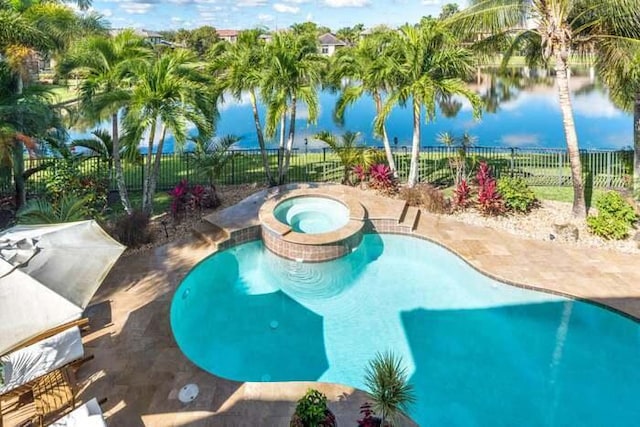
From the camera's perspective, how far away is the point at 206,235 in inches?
454

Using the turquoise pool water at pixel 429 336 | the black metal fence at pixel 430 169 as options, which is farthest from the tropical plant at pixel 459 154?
the turquoise pool water at pixel 429 336

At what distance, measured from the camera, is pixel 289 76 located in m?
12.9

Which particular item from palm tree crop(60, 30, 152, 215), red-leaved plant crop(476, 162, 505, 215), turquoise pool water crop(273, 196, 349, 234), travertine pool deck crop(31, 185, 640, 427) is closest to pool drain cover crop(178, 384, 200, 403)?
travertine pool deck crop(31, 185, 640, 427)

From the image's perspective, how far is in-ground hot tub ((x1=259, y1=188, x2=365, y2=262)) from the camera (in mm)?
10930

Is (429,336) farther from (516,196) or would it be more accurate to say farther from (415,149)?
(415,149)

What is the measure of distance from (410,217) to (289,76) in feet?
17.3

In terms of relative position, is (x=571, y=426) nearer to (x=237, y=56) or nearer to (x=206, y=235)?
(x=206, y=235)

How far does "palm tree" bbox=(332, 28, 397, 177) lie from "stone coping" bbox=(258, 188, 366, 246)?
254 centimetres

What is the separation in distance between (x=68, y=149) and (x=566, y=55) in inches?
513

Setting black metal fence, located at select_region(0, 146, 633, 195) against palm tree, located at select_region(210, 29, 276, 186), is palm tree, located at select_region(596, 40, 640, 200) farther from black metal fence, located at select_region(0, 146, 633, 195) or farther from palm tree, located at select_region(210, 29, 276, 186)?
palm tree, located at select_region(210, 29, 276, 186)

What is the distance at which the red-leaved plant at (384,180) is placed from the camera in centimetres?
1409

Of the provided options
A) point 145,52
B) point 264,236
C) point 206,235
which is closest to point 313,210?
point 264,236

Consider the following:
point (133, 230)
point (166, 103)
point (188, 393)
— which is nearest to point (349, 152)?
point (166, 103)

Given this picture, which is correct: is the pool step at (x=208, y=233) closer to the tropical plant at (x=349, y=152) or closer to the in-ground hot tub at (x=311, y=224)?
the in-ground hot tub at (x=311, y=224)
